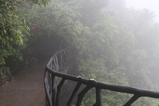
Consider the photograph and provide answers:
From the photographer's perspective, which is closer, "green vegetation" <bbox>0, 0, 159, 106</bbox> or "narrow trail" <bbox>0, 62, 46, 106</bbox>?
"green vegetation" <bbox>0, 0, 159, 106</bbox>

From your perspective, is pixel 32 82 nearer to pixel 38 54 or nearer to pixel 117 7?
pixel 38 54

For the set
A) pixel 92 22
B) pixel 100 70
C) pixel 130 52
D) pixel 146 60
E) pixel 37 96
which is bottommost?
pixel 146 60

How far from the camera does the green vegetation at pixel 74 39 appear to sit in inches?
134

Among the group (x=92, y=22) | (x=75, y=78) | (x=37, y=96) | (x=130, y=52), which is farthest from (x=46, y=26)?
(x=130, y=52)

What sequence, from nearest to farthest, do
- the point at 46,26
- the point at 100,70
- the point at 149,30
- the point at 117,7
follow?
the point at 46,26
the point at 100,70
the point at 149,30
the point at 117,7

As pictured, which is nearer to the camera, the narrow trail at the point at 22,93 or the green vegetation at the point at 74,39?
the green vegetation at the point at 74,39

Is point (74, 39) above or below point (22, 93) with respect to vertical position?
above

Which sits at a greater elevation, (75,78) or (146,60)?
(75,78)

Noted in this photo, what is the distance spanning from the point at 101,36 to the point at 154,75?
18.6 meters

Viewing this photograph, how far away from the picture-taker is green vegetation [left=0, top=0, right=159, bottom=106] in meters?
3.40

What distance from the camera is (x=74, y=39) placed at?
920cm

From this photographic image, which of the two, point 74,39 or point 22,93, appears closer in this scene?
point 22,93

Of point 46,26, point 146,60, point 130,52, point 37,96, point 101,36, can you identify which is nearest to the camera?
point 37,96

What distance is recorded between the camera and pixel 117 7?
114 feet
